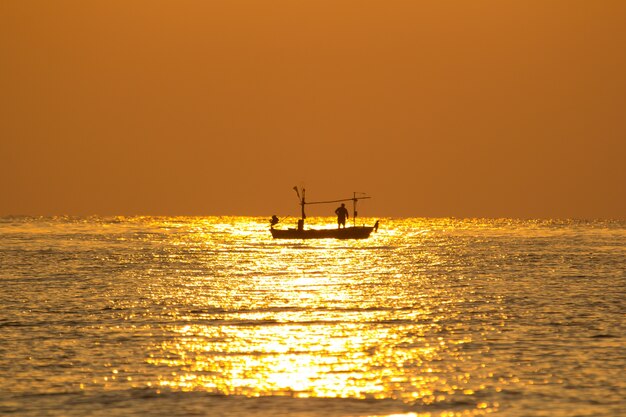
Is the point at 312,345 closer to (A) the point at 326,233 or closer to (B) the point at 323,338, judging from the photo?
(B) the point at 323,338

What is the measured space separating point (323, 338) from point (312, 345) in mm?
1812

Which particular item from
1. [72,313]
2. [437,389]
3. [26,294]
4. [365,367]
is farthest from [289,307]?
[437,389]

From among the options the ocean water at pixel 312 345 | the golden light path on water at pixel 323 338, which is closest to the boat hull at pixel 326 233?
the golden light path on water at pixel 323 338

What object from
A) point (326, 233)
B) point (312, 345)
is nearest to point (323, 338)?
point (312, 345)

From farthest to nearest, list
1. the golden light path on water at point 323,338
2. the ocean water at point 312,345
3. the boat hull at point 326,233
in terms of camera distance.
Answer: the boat hull at point 326,233
the golden light path on water at point 323,338
the ocean water at point 312,345

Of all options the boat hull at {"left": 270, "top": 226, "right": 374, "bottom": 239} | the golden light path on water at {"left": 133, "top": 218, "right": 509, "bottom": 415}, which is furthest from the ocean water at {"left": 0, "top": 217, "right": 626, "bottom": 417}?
the boat hull at {"left": 270, "top": 226, "right": 374, "bottom": 239}

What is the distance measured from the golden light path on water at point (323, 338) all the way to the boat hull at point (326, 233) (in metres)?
68.7

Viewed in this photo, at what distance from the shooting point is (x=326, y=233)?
138250 millimetres

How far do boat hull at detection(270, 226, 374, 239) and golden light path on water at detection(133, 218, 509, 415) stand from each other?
6873 cm

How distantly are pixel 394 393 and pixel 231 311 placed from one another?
19.8 meters

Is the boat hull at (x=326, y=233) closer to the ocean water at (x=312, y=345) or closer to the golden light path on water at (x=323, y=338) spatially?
the golden light path on water at (x=323, y=338)

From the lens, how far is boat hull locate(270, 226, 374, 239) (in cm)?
13800

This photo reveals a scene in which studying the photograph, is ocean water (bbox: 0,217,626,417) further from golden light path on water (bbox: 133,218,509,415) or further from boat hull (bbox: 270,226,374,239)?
boat hull (bbox: 270,226,374,239)

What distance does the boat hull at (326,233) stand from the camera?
138 m
